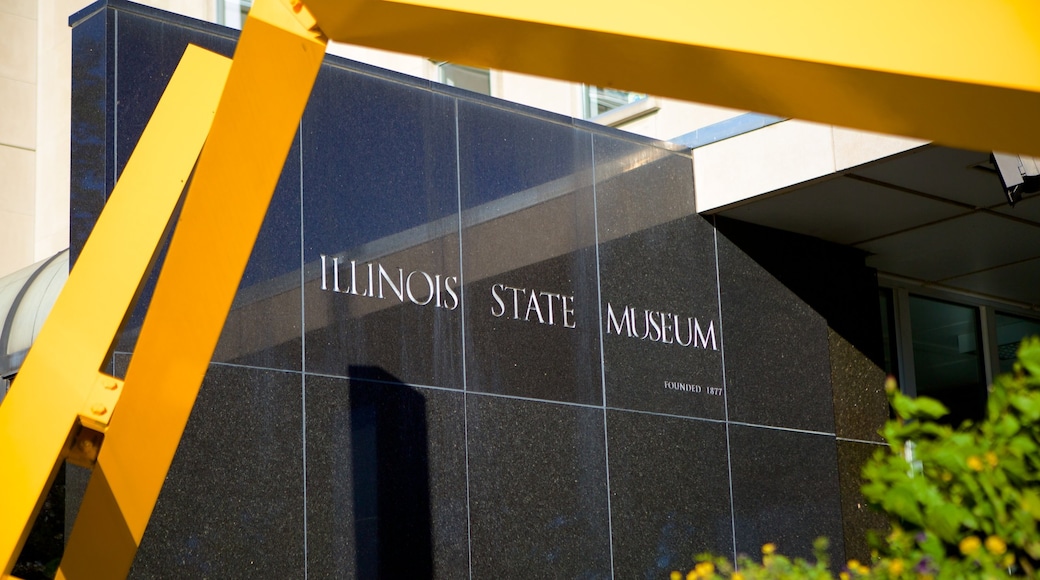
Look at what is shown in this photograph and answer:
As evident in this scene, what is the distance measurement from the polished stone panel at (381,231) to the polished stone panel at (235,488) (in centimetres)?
43

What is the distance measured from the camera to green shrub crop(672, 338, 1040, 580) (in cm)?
218

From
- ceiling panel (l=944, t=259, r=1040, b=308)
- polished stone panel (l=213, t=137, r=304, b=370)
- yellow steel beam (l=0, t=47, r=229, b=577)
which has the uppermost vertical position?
ceiling panel (l=944, t=259, r=1040, b=308)

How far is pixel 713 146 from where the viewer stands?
10398mm

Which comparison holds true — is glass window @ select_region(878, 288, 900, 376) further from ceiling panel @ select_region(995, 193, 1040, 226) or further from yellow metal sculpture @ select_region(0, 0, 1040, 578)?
yellow metal sculpture @ select_region(0, 0, 1040, 578)

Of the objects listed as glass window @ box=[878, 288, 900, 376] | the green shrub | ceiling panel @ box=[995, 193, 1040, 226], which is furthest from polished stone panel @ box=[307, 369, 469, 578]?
glass window @ box=[878, 288, 900, 376]

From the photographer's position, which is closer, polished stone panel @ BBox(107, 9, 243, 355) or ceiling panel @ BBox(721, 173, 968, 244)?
polished stone panel @ BBox(107, 9, 243, 355)

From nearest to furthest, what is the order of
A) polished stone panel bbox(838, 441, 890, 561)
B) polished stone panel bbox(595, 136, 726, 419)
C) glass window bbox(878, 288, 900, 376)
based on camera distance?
1. polished stone panel bbox(595, 136, 726, 419)
2. polished stone panel bbox(838, 441, 890, 561)
3. glass window bbox(878, 288, 900, 376)

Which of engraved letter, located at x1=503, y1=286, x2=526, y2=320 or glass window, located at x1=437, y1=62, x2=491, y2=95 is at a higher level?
glass window, located at x1=437, y1=62, x2=491, y2=95

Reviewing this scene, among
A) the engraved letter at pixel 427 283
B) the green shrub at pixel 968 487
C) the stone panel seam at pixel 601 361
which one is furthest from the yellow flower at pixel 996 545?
the stone panel seam at pixel 601 361

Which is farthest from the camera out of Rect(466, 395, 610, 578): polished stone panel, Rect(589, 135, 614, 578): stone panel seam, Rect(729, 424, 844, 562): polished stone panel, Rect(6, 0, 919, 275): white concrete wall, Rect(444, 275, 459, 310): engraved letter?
Rect(6, 0, 919, 275): white concrete wall

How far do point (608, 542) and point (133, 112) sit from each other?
416cm

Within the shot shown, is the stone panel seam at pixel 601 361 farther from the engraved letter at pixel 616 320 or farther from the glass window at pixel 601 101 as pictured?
the glass window at pixel 601 101

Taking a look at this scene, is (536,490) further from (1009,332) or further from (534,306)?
(1009,332)

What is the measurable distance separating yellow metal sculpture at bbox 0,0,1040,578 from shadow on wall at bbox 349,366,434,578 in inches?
160
